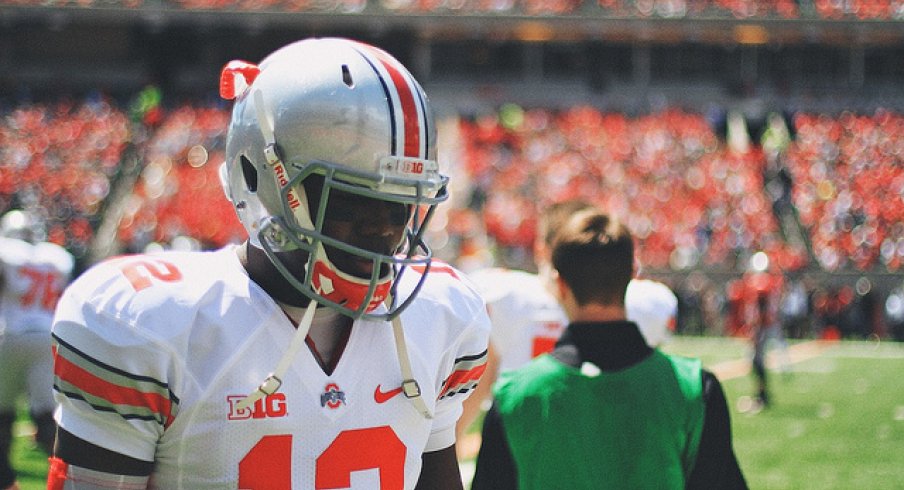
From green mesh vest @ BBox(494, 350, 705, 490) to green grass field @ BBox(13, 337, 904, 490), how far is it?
4601mm

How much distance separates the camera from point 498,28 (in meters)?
29.3

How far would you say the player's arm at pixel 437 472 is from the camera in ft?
7.32

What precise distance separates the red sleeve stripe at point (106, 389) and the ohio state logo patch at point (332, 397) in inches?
10.5

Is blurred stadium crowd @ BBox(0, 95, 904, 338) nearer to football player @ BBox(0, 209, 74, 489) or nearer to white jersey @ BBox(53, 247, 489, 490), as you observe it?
football player @ BBox(0, 209, 74, 489)

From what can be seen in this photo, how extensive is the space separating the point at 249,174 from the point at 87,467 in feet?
1.92

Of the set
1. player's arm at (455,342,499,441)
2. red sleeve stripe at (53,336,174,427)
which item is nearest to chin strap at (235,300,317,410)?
red sleeve stripe at (53,336,174,427)

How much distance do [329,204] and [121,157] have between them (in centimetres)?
2496

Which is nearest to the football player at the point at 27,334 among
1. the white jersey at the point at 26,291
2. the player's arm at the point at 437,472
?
the white jersey at the point at 26,291

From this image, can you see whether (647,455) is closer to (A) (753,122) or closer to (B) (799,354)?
(B) (799,354)

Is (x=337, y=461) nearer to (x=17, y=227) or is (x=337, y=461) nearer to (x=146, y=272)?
(x=146, y=272)

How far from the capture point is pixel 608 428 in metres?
2.56

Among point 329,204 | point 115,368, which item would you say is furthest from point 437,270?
point 115,368

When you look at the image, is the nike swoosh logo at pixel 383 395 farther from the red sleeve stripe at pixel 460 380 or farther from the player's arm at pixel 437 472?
the player's arm at pixel 437 472

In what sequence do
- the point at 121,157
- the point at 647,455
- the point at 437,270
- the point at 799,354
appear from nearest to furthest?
the point at 437,270 < the point at 647,455 < the point at 799,354 < the point at 121,157
